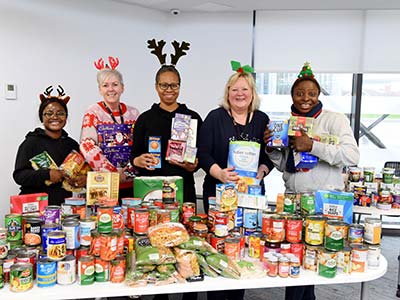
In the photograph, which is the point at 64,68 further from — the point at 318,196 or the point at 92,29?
the point at 318,196

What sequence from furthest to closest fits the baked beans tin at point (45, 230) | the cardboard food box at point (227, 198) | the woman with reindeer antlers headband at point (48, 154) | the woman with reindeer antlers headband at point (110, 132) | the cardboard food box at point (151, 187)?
the woman with reindeer antlers headband at point (110, 132) → the woman with reindeer antlers headband at point (48, 154) → the cardboard food box at point (151, 187) → the cardboard food box at point (227, 198) → the baked beans tin at point (45, 230)

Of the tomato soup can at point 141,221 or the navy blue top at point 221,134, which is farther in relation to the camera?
the navy blue top at point 221,134

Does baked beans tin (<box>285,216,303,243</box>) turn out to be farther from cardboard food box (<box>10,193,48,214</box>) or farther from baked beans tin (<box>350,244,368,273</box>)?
cardboard food box (<box>10,193,48,214</box>)

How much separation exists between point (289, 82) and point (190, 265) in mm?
3615

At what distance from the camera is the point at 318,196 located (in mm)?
1792

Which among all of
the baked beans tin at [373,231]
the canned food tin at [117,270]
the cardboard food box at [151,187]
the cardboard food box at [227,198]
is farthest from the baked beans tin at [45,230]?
the baked beans tin at [373,231]

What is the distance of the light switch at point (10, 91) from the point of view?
336cm

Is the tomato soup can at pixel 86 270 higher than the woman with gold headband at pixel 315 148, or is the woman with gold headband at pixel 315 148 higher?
the woman with gold headband at pixel 315 148

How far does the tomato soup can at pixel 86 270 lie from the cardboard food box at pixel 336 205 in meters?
1.07

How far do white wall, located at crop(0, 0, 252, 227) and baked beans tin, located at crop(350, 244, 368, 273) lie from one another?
118 inches

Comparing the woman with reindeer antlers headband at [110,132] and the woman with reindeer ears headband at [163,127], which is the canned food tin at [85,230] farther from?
the woman with reindeer antlers headband at [110,132]

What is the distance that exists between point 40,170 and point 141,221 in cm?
102

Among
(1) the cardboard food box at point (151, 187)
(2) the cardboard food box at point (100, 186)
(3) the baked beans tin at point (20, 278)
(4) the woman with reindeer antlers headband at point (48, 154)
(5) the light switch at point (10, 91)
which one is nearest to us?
(3) the baked beans tin at point (20, 278)

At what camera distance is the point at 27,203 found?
174 cm
